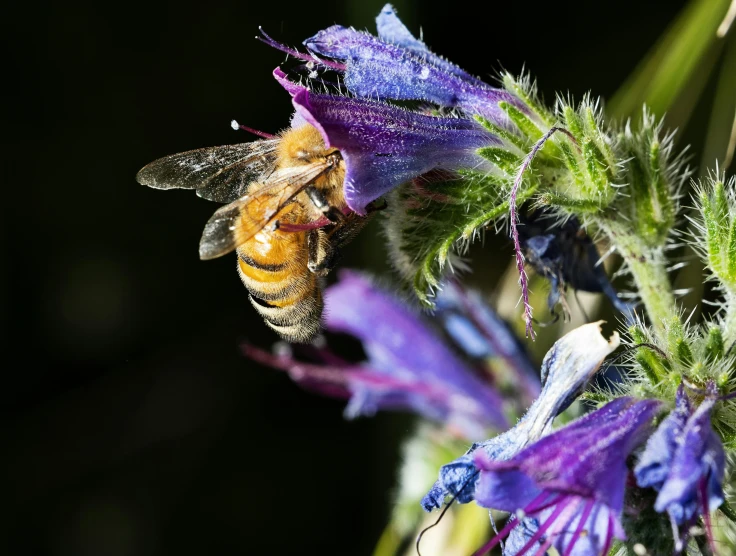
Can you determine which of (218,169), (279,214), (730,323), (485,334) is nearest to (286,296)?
(279,214)

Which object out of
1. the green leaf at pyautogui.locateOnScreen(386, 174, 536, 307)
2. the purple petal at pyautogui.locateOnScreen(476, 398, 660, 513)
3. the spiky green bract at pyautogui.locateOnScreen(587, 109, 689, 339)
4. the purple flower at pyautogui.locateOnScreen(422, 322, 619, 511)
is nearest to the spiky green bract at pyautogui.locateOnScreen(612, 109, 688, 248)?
the spiky green bract at pyautogui.locateOnScreen(587, 109, 689, 339)

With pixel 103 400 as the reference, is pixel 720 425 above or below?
above

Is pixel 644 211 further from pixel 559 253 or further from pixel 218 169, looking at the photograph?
pixel 218 169

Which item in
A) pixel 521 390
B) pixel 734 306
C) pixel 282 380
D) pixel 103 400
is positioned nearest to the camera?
pixel 734 306

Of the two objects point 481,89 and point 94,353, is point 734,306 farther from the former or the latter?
point 94,353

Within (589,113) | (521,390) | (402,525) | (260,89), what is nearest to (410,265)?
(589,113)

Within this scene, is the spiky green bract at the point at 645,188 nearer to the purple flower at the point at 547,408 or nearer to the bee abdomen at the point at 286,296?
the purple flower at the point at 547,408

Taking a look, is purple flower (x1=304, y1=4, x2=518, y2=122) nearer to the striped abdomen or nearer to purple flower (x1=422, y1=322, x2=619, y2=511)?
the striped abdomen
